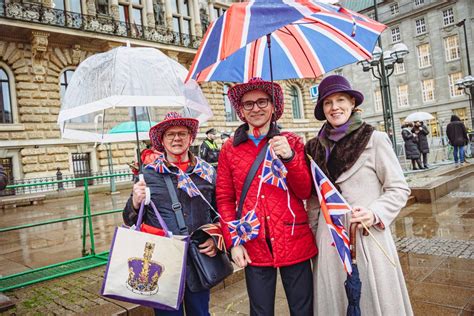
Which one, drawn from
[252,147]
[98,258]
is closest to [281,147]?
[252,147]

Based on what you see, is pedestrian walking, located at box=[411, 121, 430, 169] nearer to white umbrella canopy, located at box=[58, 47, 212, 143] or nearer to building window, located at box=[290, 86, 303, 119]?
white umbrella canopy, located at box=[58, 47, 212, 143]

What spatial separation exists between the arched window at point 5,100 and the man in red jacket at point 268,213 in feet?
59.7

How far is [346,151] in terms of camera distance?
2.09m

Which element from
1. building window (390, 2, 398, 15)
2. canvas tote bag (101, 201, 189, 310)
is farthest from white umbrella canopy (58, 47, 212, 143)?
building window (390, 2, 398, 15)

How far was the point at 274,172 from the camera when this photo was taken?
2062mm

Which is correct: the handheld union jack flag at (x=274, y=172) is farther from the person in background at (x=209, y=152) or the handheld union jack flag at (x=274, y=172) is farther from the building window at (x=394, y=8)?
the building window at (x=394, y=8)

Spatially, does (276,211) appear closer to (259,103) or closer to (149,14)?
(259,103)

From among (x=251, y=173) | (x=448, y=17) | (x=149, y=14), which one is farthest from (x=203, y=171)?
(x=448, y=17)

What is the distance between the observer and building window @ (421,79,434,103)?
1634 inches

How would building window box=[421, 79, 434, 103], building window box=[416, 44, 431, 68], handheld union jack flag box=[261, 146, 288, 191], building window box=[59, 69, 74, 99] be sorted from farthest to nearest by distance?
building window box=[416, 44, 431, 68] < building window box=[421, 79, 434, 103] < building window box=[59, 69, 74, 99] < handheld union jack flag box=[261, 146, 288, 191]

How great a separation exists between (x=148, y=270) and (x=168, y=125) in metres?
0.99

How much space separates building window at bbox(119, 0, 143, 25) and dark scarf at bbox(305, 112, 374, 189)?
2187 cm

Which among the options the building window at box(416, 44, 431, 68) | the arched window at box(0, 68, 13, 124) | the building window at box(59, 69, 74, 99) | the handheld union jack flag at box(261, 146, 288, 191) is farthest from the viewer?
the building window at box(416, 44, 431, 68)

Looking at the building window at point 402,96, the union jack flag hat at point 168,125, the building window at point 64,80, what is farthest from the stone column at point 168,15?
the building window at point 402,96
